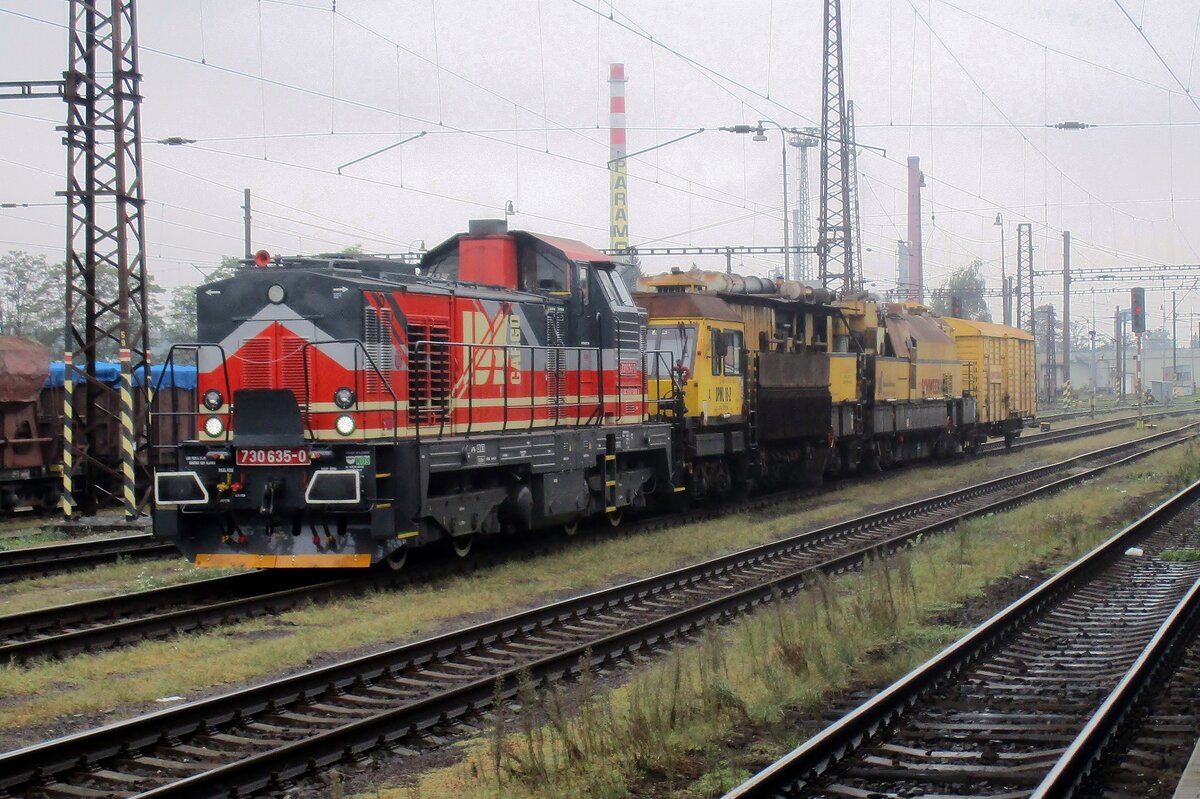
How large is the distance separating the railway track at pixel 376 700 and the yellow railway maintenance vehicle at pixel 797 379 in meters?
5.85

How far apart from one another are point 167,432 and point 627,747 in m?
17.8

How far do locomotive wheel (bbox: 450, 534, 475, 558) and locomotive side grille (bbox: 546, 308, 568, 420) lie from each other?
1.95 metres

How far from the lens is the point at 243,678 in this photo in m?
8.75

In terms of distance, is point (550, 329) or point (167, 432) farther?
point (167, 432)

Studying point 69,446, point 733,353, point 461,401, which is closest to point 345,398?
point 461,401

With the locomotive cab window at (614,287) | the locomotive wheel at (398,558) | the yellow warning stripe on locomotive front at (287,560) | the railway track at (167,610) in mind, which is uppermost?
the locomotive cab window at (614,287)

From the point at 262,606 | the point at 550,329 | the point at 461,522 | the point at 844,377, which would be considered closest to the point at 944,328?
the point at 844,377

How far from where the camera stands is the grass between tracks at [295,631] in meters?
8.09

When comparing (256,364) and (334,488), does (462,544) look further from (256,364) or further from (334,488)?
(256,364)

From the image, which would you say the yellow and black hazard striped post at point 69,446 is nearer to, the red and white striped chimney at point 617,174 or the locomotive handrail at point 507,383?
the locomotive handrail at point 507,383

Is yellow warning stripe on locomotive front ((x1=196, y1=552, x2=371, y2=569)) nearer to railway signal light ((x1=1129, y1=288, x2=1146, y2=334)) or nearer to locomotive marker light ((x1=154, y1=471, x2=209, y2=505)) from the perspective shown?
locomotive marker light ((x1=154, y1=471, x2=209, y2=505))

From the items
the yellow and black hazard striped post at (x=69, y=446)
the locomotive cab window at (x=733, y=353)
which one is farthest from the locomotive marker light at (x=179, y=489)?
the locomotive cab window at (x=733, y=353)

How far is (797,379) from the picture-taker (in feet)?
71.9

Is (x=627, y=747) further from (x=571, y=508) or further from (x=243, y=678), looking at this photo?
(x=571, y=508)
